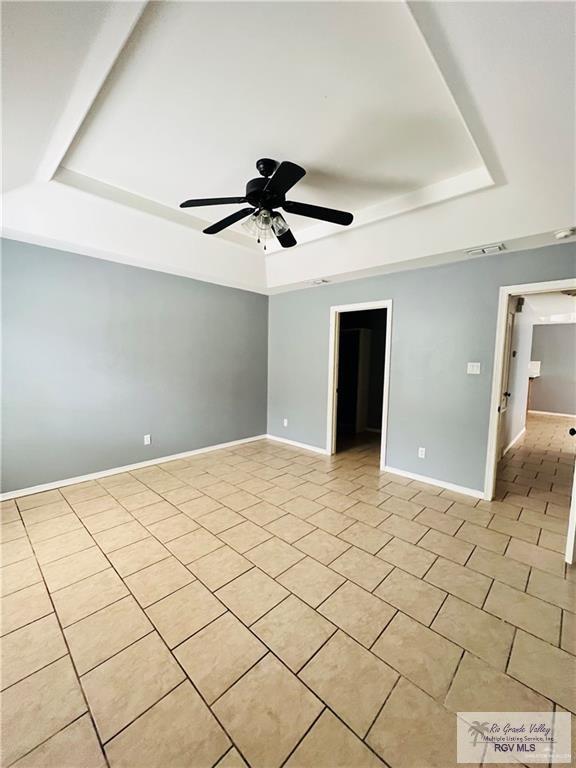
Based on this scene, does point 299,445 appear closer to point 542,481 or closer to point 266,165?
point 542,481

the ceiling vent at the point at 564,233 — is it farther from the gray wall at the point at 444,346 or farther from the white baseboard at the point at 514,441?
the white baseboard at the point at 514,441

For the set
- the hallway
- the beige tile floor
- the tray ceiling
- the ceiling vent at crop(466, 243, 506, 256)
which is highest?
the tray ceiling

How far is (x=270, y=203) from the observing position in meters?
2.14

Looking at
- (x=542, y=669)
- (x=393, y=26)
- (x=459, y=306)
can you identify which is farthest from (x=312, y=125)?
(x=542, y=669)

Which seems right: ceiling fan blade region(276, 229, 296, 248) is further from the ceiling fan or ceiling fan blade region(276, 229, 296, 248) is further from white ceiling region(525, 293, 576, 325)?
white ceiling region(525, 293, 576, 325)

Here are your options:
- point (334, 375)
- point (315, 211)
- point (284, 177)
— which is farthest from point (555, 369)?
point (284, 177)

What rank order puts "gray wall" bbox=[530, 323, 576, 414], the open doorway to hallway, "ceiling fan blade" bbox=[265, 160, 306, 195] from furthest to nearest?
1. "gray wall" bbox=[530, 323, 576, 414]
2. the open doorway to hallway
3. "ceiling fan blade" bbox=[265, 160, 306, 195]

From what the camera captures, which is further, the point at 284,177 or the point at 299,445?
the point at 299,445

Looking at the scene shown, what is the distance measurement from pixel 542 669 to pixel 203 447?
12.7 feet

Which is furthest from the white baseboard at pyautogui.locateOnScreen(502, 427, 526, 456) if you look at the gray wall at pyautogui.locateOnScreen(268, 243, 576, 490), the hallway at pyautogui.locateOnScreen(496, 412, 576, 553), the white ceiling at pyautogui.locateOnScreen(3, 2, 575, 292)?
the white ceiling at pyautogui.locateOnScreen(3, 2, 575, 292)

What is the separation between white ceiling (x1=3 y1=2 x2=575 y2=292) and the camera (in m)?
1.24

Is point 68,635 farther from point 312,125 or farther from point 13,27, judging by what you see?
point 312,125

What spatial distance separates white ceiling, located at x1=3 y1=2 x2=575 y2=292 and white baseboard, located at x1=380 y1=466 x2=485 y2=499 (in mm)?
2366

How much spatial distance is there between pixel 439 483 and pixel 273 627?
99.2 inches
